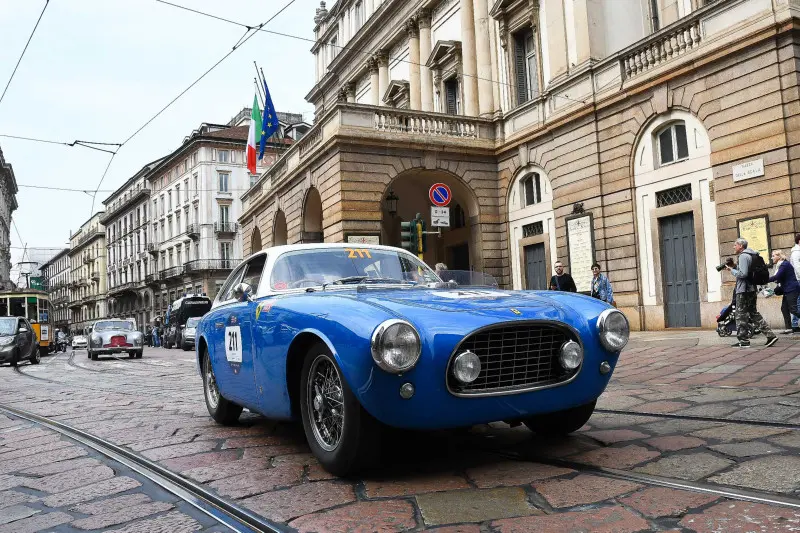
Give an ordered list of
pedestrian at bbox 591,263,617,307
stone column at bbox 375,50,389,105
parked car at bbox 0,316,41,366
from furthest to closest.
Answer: stone column at bbox 375,50,389,105
parked car at bbox 0,316,41,366
pedestrian at bbox 591,263,617,307

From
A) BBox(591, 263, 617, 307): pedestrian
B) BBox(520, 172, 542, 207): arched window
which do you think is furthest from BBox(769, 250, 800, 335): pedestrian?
BBox(520, 172, 542, 207): arched window

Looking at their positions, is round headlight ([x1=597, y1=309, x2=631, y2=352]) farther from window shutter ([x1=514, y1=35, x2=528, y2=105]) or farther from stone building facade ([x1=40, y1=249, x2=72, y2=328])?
stone building facade ([x1=40, y1=249, x2=72, y2=328])

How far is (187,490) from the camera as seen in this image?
11.0 ft

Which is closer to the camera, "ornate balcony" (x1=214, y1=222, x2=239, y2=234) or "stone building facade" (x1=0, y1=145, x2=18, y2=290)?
"ornate balcony" (x1=214, y1=222, x2=239, y2=234)

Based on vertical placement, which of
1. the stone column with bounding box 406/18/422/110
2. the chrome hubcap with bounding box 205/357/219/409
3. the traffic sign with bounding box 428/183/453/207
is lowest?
the chrome hubcap with bounding box 205/357/219/409

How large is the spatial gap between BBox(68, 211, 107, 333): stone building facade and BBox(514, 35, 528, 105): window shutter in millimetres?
73859

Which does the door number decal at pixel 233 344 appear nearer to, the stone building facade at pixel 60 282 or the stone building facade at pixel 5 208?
the stone building facade at pixel 5 208

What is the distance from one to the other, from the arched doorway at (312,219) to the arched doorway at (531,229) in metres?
6.48

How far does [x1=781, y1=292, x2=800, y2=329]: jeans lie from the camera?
10812mm

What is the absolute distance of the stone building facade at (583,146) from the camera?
13.2m

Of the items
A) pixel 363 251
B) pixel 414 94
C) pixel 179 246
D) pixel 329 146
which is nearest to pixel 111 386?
pixel 363 251

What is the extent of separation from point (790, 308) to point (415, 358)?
1001 cm

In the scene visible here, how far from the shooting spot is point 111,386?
32.7 feet

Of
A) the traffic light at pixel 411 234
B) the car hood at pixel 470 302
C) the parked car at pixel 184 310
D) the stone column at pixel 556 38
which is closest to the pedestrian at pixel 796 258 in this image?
the traffic light at pixel 411 234
